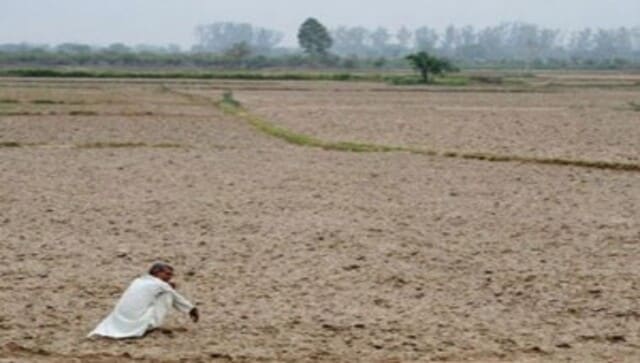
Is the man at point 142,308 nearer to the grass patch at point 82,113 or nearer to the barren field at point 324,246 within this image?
the barren field at point 324,246

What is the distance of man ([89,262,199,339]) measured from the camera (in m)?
8.21

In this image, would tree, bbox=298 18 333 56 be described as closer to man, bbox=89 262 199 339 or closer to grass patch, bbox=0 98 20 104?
grass patch, bbox=0 98 20 104

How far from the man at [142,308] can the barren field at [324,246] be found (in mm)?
121

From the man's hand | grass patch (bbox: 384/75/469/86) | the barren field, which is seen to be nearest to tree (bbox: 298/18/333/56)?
Answer: grass patch (bbox: 384/75/469/86)

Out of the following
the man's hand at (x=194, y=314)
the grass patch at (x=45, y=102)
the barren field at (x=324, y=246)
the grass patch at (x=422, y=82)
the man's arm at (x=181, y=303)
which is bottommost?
the grass patch at (x=422, y=82)

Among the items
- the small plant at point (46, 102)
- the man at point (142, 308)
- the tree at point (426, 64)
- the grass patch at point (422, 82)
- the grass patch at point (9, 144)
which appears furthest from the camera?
the tree at point (426, 64)

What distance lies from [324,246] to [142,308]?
4.09 m

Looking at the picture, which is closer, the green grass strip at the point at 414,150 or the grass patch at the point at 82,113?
the green grass strip at the point at 414,150

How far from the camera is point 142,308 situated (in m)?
8.21

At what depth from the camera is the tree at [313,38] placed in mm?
127812

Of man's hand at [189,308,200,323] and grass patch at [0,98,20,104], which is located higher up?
man's hand at [189,308,200,323]

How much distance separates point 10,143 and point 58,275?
45.0 feet

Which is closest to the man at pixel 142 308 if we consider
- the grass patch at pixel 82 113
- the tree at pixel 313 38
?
the grass patch at pixel 82 113

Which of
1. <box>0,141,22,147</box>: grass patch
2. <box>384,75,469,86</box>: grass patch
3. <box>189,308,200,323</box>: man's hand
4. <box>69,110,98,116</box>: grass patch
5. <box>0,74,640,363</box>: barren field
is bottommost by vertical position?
<box>384,75,469,86</box>: grass patch
